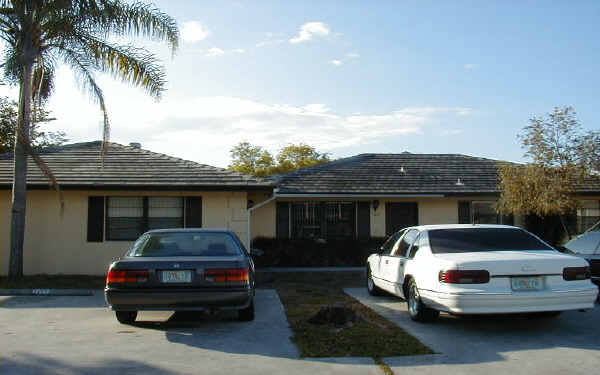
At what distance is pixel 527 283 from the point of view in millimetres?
7090

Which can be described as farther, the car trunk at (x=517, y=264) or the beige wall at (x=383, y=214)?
the beige wall at (x=383, y=214)

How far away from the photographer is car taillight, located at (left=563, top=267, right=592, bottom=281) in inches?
A: 283

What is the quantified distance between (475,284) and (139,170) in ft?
33.7

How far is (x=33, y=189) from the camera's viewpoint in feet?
45.9

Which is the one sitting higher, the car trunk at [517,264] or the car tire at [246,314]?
the car trunk at [517,264]

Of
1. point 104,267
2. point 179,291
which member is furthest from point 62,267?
point 179,291

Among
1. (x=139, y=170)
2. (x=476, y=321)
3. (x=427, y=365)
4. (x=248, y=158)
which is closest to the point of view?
(x=427, y=365)

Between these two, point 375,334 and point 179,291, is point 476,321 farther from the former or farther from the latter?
point 179,291

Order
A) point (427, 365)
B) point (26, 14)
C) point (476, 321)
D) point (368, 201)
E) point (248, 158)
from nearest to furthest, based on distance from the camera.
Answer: point (427, 365), point (476, 321), point (26, 14), point (368, 201), point (248, 158)

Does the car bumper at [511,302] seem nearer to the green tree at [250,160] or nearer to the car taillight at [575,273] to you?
the car taillight at [575,273]

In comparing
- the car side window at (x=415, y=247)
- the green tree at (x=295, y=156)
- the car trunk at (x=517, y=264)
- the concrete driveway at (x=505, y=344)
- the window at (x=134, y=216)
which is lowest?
the concrete driveway at (x=505, y=344)

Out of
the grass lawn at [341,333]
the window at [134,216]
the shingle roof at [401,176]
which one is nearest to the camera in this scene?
the grass lawn at [341,333]

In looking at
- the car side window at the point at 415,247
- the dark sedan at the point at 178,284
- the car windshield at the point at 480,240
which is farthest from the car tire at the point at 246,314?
the car windshield at the point at 480,240

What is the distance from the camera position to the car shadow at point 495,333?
255 inches
